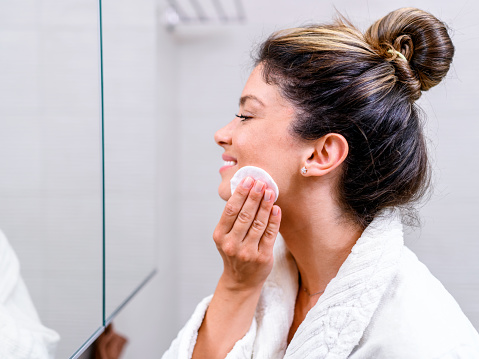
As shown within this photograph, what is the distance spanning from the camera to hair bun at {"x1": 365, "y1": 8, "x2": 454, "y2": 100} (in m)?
0.74

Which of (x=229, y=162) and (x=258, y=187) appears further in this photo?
(x=229, y=162)

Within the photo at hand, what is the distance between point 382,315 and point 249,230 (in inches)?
9.6

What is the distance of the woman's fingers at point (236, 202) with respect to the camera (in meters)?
0.71

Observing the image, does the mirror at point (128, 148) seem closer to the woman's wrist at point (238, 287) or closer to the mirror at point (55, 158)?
the mirror at point (55, 158)

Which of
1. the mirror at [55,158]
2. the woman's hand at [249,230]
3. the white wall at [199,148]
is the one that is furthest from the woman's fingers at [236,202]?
the white wall at [199,148]

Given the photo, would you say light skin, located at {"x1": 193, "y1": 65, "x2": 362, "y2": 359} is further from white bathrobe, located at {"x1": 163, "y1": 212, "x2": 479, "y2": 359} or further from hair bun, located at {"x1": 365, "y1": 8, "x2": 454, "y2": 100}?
hair bun, located at {"x1": 365, "y1": 8, "x2": 454, "y2": 100}

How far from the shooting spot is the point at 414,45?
2.49 feet

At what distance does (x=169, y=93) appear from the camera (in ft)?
4.39

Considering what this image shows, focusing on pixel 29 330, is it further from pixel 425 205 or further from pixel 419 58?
pixel 425 205

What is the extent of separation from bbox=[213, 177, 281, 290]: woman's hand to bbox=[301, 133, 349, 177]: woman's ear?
9 centimetres

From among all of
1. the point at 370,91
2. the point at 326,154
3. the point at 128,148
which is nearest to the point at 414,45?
the point at 370,91

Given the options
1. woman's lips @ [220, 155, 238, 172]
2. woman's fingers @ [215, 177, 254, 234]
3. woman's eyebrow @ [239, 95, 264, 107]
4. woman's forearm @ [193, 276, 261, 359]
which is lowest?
woman's forearm @ [193, 276, 261, 359]

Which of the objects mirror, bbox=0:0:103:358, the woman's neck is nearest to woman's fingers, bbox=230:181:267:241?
the woman's neck

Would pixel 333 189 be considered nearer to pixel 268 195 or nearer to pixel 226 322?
pixel 268 195
